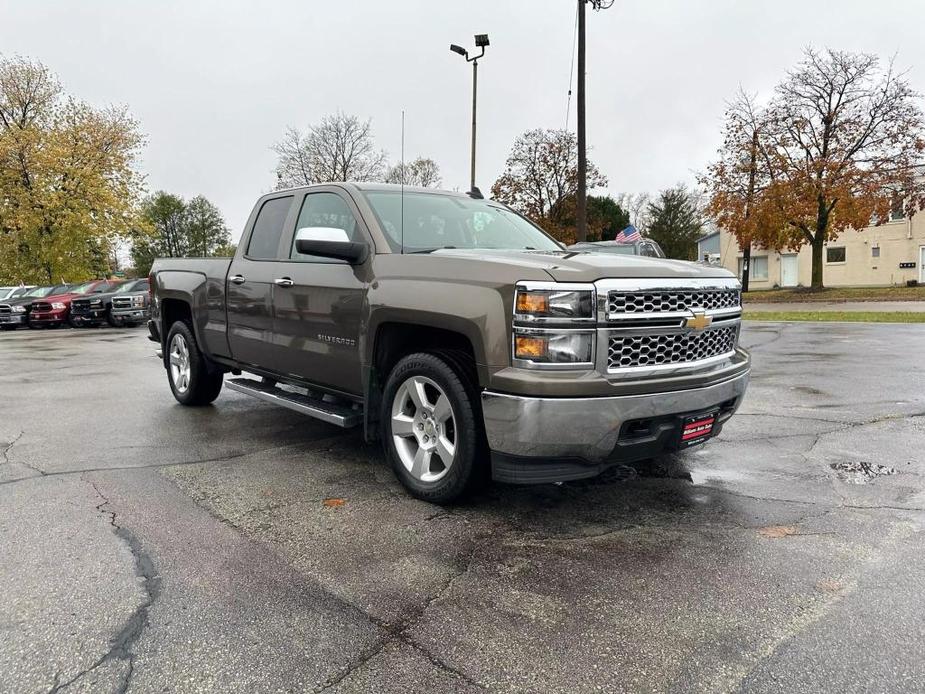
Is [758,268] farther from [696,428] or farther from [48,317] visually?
[696,428]

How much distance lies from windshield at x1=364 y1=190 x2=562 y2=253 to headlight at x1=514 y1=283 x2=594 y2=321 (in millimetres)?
1135

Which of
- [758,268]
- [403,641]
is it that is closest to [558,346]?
[403,641]

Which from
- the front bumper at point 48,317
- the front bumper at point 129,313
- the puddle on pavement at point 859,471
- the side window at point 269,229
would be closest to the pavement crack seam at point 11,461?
the side window at point 269,229

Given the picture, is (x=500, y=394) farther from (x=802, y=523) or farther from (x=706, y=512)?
(x=802, y=523)

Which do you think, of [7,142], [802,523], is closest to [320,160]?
[7,142]

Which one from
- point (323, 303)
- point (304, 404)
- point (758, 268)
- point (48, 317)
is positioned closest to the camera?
point (323, 303)

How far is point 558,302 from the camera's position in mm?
3135

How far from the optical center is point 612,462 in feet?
10.9

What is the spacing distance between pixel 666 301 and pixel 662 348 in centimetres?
24

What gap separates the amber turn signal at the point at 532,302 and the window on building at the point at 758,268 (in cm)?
4733

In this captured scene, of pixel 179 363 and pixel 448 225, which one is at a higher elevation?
pixel 448 225

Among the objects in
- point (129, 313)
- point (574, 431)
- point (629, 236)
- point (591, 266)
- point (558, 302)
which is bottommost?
point (574, 431)

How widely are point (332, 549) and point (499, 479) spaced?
89 centimetres

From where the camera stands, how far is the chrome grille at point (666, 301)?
3221mm
